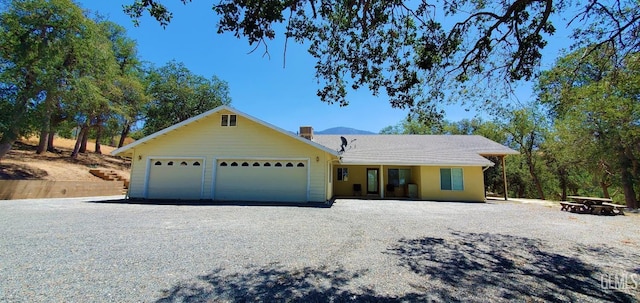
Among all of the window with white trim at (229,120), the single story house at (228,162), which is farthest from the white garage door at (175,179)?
the window with white trim at (229,120)

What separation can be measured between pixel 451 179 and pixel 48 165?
2322cm

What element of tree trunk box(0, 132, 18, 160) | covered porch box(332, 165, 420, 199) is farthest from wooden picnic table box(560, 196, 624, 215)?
tree trunk box(0, 132, 18, 160)

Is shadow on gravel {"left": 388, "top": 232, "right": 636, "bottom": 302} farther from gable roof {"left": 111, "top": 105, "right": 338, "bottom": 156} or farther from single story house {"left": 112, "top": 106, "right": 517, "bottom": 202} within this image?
gable roof {"left": 111, "top": 105, "right": 338, "bottom": 156}

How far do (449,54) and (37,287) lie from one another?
8232mm

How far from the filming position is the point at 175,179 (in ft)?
42.4

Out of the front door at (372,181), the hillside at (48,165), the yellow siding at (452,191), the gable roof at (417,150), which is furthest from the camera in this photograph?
the front door at (372,181)

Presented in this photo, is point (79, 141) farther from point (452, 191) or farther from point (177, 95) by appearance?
point (452, 191)

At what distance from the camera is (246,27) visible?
5266mm

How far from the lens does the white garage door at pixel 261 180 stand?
1249 cm

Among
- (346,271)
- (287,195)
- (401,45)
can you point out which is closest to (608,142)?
(401,45)

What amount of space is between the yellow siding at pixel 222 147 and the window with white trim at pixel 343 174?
14.0 ft

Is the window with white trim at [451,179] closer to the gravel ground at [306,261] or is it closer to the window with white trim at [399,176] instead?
the window with white trim at [399,176]

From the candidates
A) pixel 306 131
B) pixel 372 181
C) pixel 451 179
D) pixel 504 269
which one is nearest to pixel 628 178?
pixel 451 179

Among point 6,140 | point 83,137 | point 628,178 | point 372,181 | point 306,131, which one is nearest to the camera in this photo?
point 6,140
